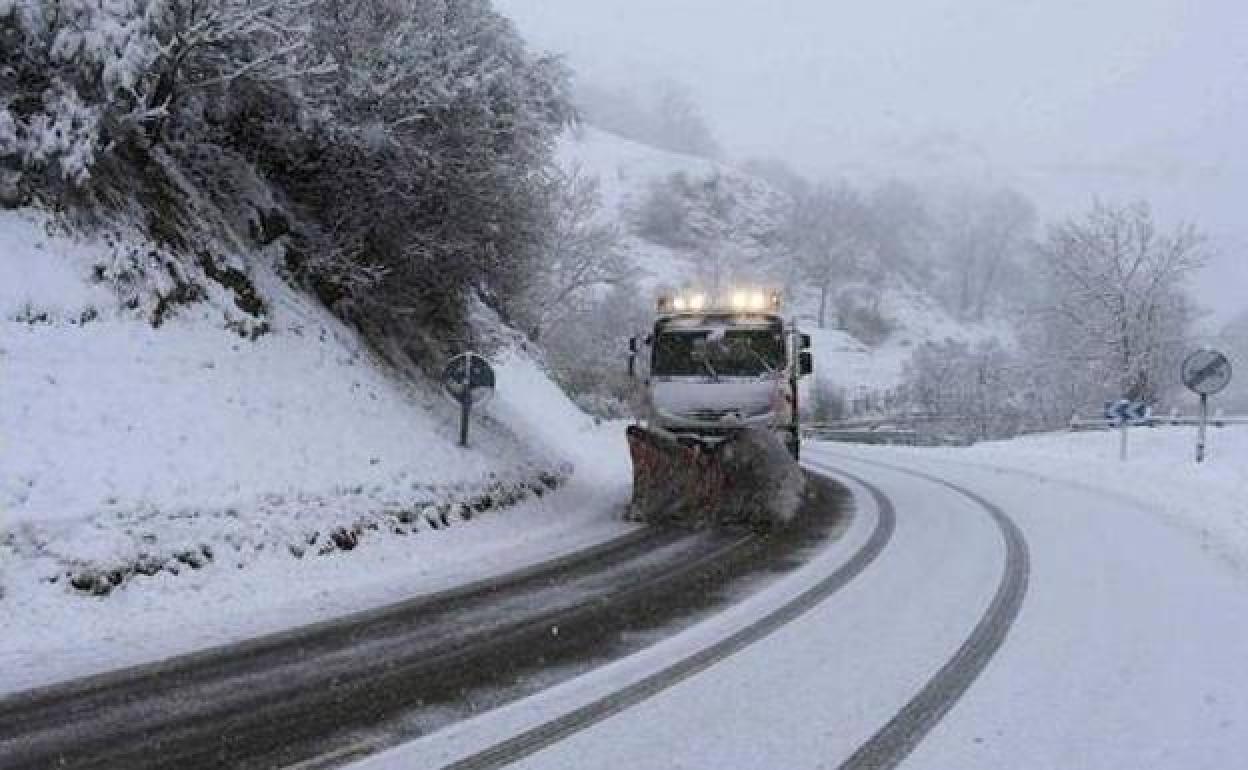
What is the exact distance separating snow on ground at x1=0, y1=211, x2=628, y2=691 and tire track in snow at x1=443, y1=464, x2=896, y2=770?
9.71 ft

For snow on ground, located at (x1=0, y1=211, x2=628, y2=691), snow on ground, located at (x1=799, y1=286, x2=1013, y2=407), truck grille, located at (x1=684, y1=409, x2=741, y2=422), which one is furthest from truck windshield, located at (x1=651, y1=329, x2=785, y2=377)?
snow on ground, located at (x1=799, y1=286, x2=1013, y2=407)

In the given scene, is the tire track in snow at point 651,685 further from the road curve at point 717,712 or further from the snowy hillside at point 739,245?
the snowy hillside at point 739,245

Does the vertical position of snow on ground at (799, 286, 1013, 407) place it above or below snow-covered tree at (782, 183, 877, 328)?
below

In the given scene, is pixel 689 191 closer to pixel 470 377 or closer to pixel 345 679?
pixel 470 377

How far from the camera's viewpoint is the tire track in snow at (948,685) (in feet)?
17.5

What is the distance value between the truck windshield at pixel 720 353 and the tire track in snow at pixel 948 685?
6.41 m

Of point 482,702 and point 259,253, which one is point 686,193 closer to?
point 259,253

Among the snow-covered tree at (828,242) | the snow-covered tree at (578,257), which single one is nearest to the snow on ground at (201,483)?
the snow-covered tree at (578,257)

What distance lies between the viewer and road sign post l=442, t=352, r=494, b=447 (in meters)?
15.2

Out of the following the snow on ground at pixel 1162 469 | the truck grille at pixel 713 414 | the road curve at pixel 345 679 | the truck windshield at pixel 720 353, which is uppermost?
the truck windshield at pixel 720 353

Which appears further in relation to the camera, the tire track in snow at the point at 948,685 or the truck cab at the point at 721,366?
the truck cab at the point at 721,366

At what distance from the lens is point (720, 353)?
17156 mm

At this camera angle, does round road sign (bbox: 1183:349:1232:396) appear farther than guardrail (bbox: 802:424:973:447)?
No

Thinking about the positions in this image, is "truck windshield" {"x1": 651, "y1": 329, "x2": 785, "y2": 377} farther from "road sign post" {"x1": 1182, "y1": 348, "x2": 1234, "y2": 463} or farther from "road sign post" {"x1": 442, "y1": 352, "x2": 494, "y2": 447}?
"road sign post" {"x1": 1182, "y1": 348, "x2": 1234, "y2": 463}
